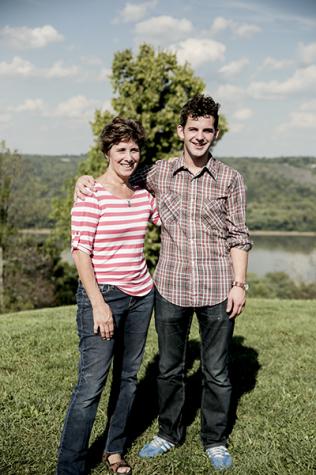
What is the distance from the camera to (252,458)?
3609 millimetres

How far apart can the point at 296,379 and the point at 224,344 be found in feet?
6.94

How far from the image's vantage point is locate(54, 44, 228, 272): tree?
621 inches

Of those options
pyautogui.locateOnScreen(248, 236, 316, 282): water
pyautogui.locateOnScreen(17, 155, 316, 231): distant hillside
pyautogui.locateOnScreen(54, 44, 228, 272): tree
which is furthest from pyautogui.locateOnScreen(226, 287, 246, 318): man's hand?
pyautogui.locateOnScreen(17, 155, 316, 231): distant hillside

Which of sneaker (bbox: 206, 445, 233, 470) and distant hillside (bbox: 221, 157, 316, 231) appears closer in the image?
sneaker (bbox: 206, 445, 233, 470)

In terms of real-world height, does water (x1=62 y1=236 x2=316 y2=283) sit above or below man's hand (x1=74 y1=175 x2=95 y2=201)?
below

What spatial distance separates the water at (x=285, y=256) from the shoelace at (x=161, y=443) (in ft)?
153

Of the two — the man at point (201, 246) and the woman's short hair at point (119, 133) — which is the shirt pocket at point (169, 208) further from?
the woman's short hair at point (119, 133)

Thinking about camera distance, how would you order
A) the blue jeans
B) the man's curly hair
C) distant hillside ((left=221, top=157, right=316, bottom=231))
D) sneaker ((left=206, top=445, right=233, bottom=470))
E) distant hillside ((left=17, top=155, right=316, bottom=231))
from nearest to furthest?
the blue jeans, the man's curly hair, sneaker ((left=206, top=445, right=233, bottom=470)), distant hillside ((left=17, top=155, right=316, bottom=231)), distant hillside ((left=221, top=157, right=316, bottom=231))

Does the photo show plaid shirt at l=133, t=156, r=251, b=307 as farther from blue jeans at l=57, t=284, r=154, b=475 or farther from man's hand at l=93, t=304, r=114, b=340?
man's hand at l=93, t=304, r=114, b=340

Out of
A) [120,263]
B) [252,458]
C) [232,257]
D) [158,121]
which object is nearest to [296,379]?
[252,458]

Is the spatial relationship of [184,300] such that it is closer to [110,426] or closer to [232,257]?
[232,257]

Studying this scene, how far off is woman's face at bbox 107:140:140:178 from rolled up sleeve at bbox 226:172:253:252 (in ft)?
2.36

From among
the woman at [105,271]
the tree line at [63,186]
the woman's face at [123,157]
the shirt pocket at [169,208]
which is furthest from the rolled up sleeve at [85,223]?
the tree line at [63,186]

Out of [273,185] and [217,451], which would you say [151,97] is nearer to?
[217,451]
